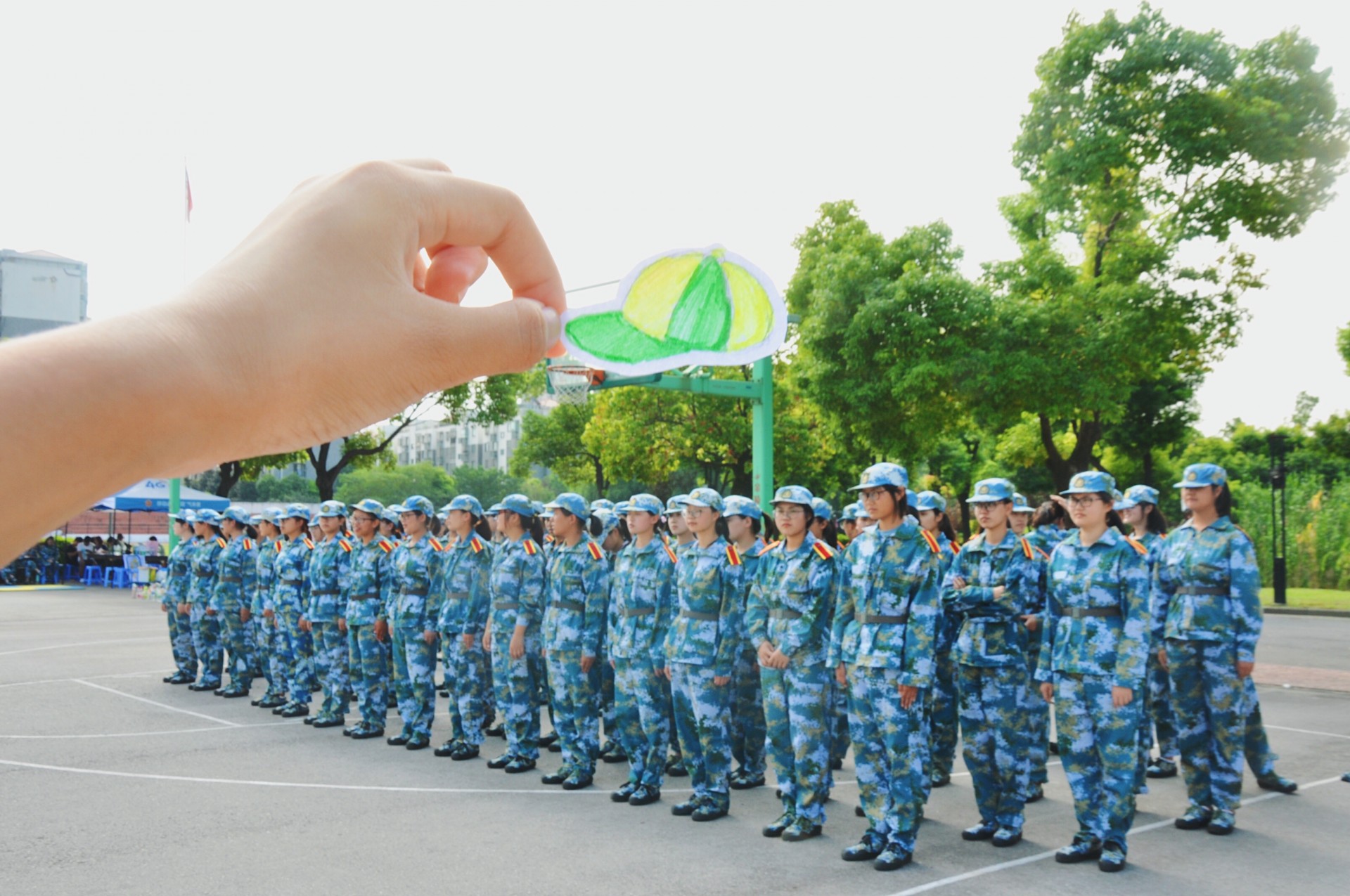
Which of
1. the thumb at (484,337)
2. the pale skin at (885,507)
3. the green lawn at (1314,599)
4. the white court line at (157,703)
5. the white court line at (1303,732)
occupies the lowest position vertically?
the white court line at (157,703)

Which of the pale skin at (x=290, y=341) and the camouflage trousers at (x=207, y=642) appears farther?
the camouflage trousers at (x=207, y=642)

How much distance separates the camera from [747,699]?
354 inches

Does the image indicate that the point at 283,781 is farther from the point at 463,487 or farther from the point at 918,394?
the point at 463,487

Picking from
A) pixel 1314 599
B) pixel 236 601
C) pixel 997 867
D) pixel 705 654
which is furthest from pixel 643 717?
pixel 1314 599

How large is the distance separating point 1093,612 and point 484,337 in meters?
6.09

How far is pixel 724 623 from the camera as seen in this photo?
775cm

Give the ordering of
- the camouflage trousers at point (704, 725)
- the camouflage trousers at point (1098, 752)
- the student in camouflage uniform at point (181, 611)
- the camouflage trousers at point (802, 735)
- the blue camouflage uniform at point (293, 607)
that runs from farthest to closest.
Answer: the student in camouflage uniform at point (181, 611), the blue camouflage uniform at point (293, 607), the camouflage trousers at point (704, 725), the camouflage trousers at point (802, 735), the camouflage trousers at point (1098, 752)

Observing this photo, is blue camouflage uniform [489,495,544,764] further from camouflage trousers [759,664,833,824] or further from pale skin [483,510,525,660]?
camouflage trousers [759,664,833,824]

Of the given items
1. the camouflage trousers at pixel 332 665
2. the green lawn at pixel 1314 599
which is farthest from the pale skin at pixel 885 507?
the green lawn at pixel 1314 599

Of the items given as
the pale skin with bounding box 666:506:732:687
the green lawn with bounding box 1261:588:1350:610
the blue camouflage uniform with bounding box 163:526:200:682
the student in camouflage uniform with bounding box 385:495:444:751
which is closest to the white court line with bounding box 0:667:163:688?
the blue camouflage uniform with bounding box 163:526:200:682

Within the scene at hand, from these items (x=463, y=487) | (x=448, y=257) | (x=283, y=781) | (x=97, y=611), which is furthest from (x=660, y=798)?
(x=463, y=487)

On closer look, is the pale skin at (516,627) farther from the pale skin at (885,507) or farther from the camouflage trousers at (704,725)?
the pale skin at (885,507)

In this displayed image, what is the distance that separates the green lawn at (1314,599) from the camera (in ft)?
74.0

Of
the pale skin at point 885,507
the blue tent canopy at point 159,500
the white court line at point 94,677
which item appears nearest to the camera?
the pale skin at point 885,507
